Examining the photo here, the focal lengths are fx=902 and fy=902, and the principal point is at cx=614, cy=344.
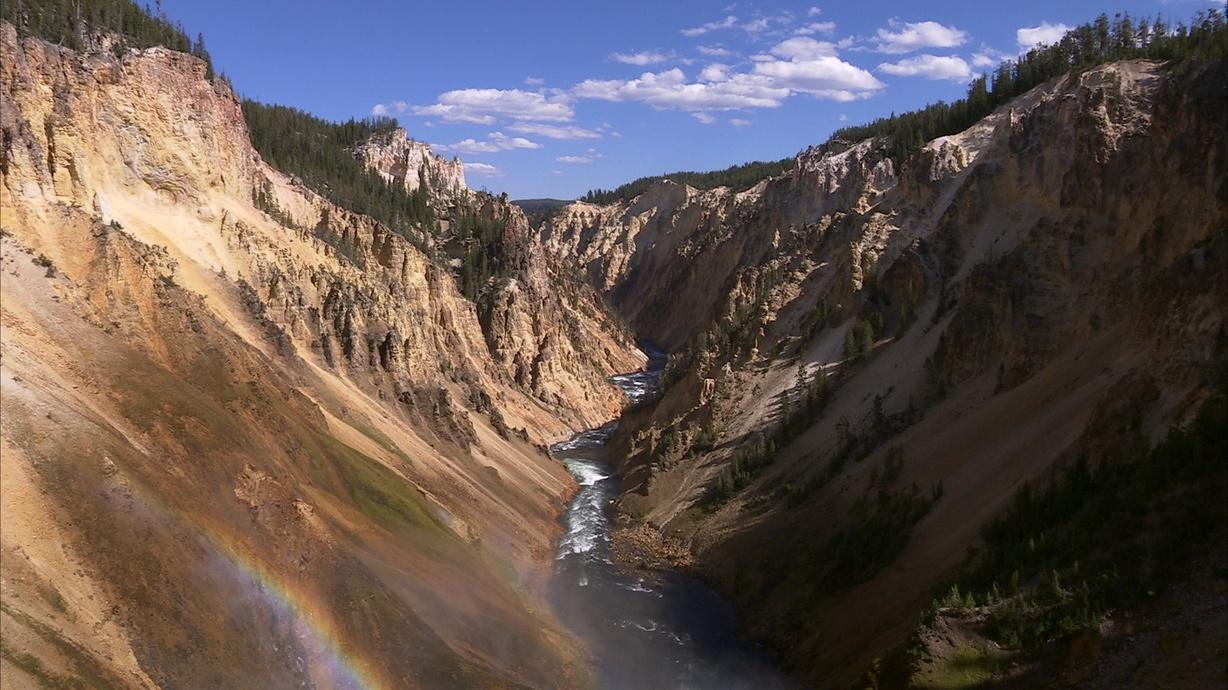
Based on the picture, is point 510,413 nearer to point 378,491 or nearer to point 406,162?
point 378,491

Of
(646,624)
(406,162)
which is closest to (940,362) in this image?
(646,624)

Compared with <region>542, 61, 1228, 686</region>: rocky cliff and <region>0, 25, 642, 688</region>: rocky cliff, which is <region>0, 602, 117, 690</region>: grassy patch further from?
<region>542, 61, 1228, 686</region>: rocky cliff

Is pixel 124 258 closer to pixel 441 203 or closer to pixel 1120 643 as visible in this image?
pixel 1120 643

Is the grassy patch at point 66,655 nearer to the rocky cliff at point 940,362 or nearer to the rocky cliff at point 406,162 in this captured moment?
the rocky cliff at point 940,362

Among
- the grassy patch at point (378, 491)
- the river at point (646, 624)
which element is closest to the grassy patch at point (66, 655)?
the grassy patch at point (378, 491)

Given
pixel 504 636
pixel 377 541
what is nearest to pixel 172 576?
pixel 377 541

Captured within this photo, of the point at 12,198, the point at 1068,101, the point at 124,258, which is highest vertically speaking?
the point at 1068,101
